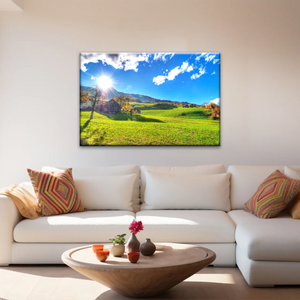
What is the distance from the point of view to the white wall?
4.28m

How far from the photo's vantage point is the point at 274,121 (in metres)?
4.28

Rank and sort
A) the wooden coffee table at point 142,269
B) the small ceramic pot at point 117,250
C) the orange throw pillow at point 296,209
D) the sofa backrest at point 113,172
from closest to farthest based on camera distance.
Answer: the wooden coffee table at point 142,269, the small ceramic pot at point 117,250, the orange throw pillow at point 296,209, the sofa backrest at point 113,172

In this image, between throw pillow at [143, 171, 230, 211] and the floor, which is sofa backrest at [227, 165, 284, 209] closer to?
throw pillow at [143, 171, 230, 211]

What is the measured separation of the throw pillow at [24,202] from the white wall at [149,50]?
3.25ft

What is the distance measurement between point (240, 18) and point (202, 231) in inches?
105

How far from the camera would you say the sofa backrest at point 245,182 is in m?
3.63

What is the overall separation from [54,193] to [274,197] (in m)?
2.02

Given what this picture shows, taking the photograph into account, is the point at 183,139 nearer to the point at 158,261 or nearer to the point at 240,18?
the point at 240,18

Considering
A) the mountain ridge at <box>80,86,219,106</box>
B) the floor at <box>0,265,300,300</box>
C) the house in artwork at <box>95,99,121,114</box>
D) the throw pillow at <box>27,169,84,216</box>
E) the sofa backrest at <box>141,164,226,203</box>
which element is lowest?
the floor at <box>0,265,300,300</box>

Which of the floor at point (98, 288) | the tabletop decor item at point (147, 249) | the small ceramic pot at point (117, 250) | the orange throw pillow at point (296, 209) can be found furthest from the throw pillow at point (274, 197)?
the small ceramic pot at point (117, 250)

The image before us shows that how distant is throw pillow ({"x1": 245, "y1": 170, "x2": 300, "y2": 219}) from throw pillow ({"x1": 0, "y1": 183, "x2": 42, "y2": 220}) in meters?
2.02

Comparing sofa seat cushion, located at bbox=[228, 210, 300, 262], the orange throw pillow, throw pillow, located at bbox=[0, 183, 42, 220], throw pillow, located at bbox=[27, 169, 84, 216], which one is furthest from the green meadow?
sofa seat cushion, located at bbox=[228, 210, 300, 262]

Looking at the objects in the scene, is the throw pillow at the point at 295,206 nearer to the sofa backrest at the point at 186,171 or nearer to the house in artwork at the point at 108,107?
the sofa backrest at the point at 186,171

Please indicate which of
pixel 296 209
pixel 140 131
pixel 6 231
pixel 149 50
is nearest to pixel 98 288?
pixel 6 231
